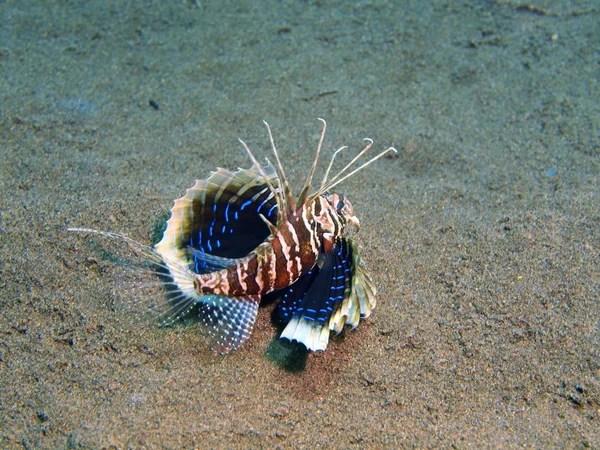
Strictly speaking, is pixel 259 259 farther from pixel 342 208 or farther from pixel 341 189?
pixel 341 189

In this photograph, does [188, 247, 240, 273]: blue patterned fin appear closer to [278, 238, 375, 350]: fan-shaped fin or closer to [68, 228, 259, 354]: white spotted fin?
[68, 228, 259, 354]: white spotted fin

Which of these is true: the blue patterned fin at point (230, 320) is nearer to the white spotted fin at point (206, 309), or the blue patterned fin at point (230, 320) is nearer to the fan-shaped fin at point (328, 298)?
the white spotted fin at point (206, 309)

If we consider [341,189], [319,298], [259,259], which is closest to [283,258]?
[259,259]

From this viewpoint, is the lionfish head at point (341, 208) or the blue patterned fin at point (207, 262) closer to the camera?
the blue patterned fin at point (207, 262)

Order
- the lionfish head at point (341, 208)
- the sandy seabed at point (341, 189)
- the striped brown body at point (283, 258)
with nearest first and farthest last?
the sandy seabed at point (341, 189), the striped brown body at point (283, 258), the lionfish head at point (341, 208)

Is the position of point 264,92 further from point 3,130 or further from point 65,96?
point 3,130

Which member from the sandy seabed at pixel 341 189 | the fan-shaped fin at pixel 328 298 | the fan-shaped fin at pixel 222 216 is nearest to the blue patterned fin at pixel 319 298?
the fan-shaped fin at pixel 328 298

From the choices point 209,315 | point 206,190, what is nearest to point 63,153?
point 206,190

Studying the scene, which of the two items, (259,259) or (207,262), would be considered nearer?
(259,259)

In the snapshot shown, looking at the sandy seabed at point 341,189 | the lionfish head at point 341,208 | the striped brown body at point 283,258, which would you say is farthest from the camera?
the lionfish head at point 341,208
